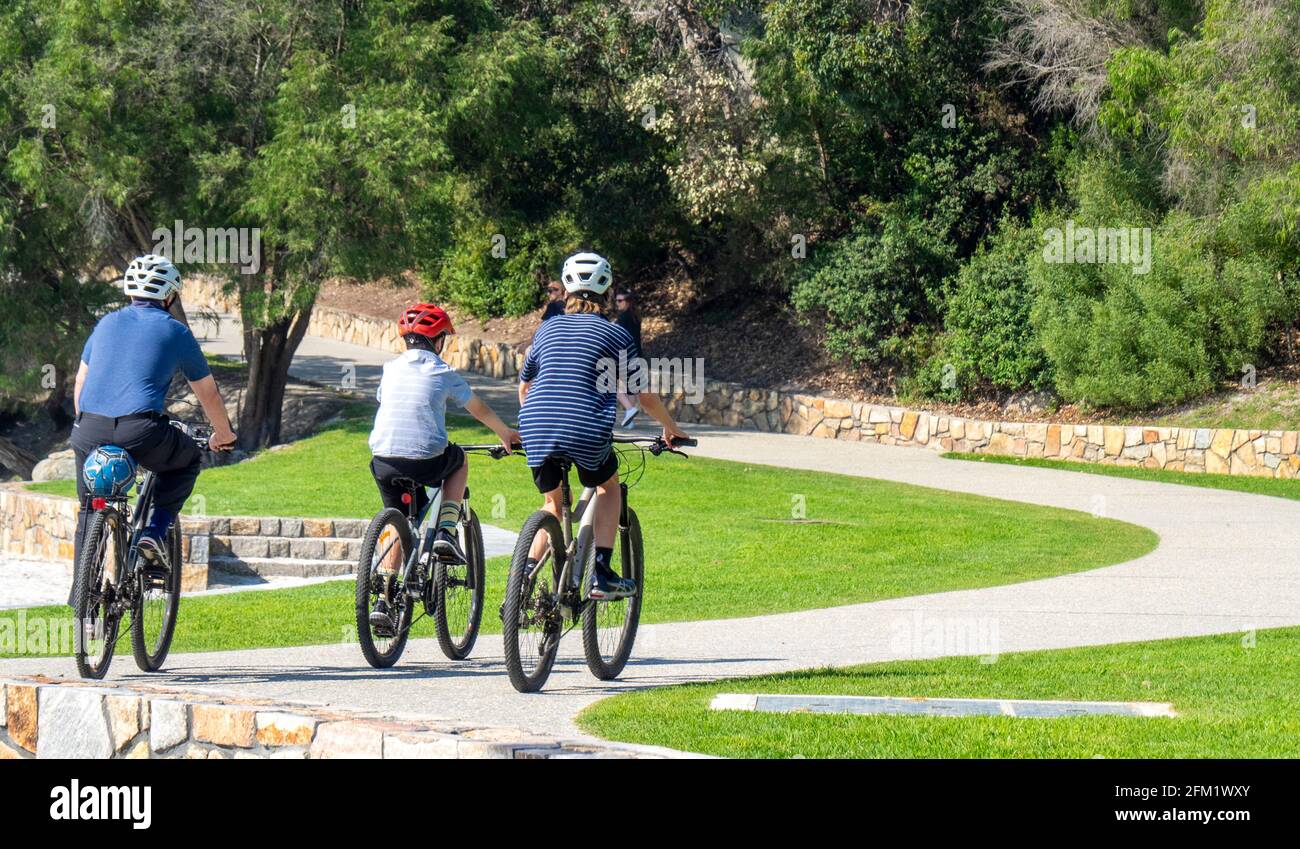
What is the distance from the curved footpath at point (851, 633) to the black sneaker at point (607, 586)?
0.50 meters

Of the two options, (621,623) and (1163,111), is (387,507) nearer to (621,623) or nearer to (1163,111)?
(621,623)

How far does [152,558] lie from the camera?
8.35 meters

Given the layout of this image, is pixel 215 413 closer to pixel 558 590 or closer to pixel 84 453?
pixel 84 453

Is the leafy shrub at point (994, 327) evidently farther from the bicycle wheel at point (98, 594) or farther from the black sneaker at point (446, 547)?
the bicycle wheel at point (98, 594)

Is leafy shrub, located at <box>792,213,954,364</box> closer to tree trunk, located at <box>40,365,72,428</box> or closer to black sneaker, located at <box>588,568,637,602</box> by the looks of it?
tree trunk, located at <box>40,365,72,428</box>

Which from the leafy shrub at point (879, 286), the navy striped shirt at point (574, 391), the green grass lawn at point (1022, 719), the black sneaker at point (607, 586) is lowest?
the green grass lawn at point (1022, 719)

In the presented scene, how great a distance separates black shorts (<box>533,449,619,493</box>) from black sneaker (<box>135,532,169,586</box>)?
1974mm

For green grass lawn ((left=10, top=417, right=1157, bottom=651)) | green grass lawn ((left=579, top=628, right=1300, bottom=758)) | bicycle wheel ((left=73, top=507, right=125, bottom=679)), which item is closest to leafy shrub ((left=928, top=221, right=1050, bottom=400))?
green grass lawn ((left=10, top=417, right=1157, bottom=651))

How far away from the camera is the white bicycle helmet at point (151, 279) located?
834 centimetres

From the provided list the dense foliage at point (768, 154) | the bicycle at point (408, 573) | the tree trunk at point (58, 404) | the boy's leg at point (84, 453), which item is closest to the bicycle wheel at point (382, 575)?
the bicycle at point (408, 573)

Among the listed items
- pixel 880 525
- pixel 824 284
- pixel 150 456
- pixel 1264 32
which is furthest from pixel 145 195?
pixel 150 456

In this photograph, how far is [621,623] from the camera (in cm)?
873

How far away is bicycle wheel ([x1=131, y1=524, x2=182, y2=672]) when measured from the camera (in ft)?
27.6
